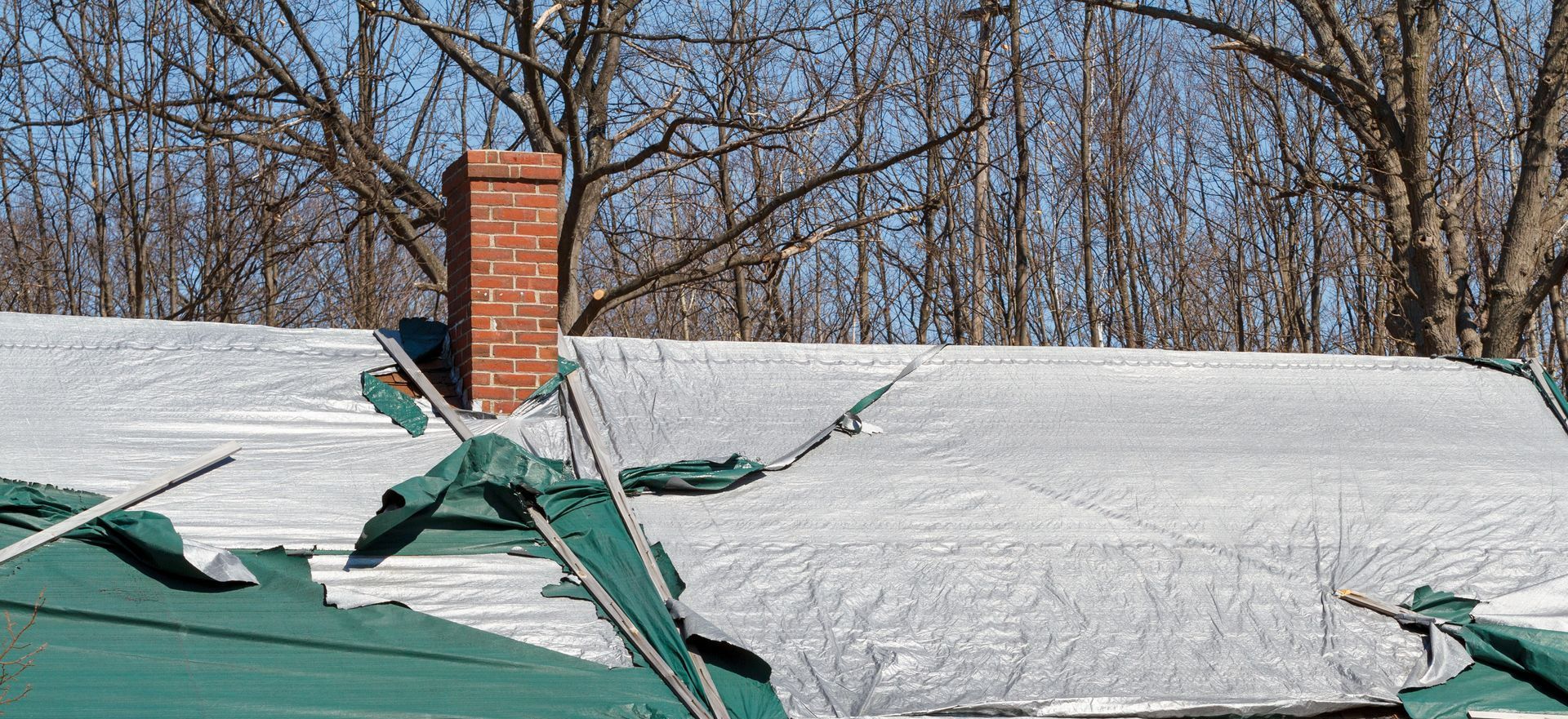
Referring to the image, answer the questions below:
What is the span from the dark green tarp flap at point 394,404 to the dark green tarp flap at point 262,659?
1547 millimetres

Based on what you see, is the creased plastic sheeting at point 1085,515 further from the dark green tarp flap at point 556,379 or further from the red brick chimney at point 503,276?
the red brick chimney at point 503,276

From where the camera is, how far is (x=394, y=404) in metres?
6.47

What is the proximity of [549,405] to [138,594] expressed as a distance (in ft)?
7.57

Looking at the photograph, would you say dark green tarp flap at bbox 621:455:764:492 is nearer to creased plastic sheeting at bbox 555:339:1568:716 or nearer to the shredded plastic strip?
creased plastic sheeting at bbox 555:339:1568:716

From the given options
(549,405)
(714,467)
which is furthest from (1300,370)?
(549,405)

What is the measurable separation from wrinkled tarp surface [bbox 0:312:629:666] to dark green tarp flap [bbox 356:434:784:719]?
111mm

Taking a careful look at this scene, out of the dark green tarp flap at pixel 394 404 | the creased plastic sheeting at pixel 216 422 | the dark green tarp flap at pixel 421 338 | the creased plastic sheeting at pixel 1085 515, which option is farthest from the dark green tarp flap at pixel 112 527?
the dark green tarp flap at pixel 421 338

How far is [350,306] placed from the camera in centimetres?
1547

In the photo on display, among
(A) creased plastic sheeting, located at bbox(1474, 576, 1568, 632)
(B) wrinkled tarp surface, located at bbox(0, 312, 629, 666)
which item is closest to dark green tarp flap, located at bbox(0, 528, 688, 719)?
(B) wrinkled tarp surface, located at bbox(0, 312, 629, 666)

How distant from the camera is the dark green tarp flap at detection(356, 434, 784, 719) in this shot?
470 centimetres

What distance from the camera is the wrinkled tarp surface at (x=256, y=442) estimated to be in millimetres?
4895

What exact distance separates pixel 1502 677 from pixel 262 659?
444cm

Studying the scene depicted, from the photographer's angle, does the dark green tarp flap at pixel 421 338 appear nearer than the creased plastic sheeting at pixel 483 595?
No

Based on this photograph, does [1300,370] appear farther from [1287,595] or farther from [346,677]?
[346,677]
